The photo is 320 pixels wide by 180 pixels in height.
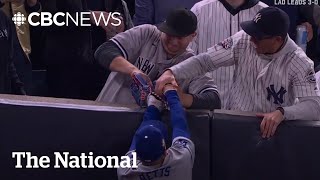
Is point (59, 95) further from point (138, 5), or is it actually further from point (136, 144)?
point (136, 144)

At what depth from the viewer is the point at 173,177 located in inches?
102

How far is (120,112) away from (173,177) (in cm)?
49

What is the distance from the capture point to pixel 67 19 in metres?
3.75

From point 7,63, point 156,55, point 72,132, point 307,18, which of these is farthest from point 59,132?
point 307,18

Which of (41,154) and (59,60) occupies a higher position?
(59,60)

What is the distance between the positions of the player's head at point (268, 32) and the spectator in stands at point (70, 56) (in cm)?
117

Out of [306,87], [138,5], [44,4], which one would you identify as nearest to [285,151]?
[306,87]

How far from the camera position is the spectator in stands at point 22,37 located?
150 inches

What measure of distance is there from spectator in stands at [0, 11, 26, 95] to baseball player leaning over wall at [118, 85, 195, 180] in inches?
43.1

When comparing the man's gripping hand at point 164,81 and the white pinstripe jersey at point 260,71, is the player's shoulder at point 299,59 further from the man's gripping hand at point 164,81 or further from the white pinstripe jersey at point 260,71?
the man's gripping hand at point 164,81

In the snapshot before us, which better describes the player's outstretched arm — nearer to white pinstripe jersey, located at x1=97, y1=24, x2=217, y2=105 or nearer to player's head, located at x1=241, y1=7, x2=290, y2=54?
white pinstripe jersey, located at x1=97, y1=24, x2=217, y2=105

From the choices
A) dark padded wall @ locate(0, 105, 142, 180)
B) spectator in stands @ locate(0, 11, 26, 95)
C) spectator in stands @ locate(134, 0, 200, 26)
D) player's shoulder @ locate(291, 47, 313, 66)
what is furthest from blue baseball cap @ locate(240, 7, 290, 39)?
spectator in stands @ locate(0, 11, 26, 95)

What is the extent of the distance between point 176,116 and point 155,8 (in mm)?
1276

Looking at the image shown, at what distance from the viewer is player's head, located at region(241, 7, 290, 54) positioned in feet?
9.31
